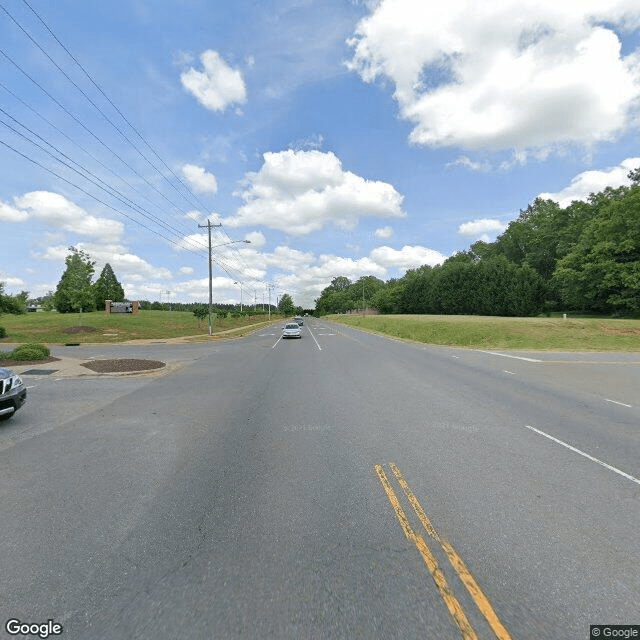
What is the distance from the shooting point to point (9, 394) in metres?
6.73

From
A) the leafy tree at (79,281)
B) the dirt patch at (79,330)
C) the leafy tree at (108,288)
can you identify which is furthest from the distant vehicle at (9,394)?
the leafy tree at (108,288)

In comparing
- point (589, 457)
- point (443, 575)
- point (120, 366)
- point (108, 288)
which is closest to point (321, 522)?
point (443, 575)

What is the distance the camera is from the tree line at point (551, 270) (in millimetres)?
48219

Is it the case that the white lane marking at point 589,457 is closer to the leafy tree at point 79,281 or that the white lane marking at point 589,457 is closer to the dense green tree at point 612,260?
the leafy tree at point 79,281

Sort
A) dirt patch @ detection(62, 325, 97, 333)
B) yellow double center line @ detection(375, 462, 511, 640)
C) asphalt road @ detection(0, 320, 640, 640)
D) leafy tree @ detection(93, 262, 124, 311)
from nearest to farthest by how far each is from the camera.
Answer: yellow double center line @ detection(375, 462, 511, 640) < asphalt road @ detection(0, 320, 640, 640) < dirt patch @ detection(62, 325, 97, 333) < leafy tree @ detection(93, 262, 124, 311)

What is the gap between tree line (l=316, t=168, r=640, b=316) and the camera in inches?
1898

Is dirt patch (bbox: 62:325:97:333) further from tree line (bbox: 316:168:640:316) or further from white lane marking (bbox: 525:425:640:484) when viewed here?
tree line (bbox: 316:168:640:316)

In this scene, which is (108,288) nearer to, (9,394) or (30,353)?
(30,353)

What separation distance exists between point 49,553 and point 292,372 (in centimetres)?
1079

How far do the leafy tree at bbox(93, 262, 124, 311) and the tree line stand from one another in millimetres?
76011

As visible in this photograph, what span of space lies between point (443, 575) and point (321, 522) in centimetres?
125

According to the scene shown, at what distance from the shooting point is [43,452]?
18.8 ft

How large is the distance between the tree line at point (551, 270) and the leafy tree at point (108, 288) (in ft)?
249

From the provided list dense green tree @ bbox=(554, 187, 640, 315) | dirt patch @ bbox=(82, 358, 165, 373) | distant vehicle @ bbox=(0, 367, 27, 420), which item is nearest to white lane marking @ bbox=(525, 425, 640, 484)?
distant vehicle @ bbox=(0, 367, 27, 420)
